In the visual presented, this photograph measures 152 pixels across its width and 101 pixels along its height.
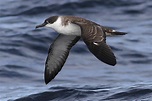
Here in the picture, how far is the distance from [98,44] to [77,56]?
204 inches

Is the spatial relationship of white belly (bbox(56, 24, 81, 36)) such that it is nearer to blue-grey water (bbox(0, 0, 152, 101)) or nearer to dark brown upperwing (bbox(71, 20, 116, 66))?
dark brown upperwing (bbox(71, 20, 116, 66))

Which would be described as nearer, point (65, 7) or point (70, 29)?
point (70, 29)

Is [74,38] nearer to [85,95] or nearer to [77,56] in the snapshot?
[85,95]

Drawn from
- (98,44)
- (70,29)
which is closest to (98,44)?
(98,44)

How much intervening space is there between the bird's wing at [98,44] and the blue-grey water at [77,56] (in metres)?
2.30

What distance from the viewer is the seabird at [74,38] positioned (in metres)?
8.38

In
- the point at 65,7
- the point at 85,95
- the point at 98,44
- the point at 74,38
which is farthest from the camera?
the point at 65,7

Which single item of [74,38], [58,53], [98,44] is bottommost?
[58,53]

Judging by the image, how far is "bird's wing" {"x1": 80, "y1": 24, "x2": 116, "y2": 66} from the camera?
8.30 m

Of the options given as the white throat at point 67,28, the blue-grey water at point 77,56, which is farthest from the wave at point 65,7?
the white throat at point 67,28

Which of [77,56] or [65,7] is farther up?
[65,7]

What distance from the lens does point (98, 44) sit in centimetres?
842

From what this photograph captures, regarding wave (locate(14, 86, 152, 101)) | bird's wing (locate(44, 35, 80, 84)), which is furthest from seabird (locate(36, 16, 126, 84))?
wave (locate(14, 86, 152, 101))

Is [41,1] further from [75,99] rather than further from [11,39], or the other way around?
[75,99]
